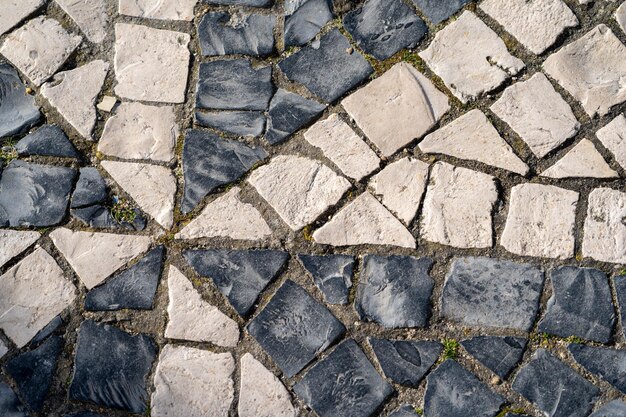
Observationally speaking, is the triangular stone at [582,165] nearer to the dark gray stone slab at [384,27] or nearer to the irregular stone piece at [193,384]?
the dark gray stone slab at [384,27]

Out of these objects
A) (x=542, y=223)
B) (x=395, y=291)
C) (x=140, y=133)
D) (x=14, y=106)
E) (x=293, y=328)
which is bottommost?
(x=542, y=223)

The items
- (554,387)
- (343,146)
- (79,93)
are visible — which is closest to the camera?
(554,387)

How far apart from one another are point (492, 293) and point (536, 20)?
1070mm

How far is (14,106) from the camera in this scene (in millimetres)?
2969

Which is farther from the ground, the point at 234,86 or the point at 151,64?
the point at 151,64

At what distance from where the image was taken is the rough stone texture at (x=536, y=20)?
9.29ft

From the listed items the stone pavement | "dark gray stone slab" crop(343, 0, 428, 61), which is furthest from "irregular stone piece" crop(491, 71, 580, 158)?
"dark gray stone slab" crop(343, 0, 428, 61)

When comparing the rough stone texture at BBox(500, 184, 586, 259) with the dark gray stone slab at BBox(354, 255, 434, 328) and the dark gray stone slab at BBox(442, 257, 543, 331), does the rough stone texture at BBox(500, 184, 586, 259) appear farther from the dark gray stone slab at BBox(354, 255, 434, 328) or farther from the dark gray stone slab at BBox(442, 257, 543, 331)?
the dark gray stone slab at BBox(354, 255, 434, 328)

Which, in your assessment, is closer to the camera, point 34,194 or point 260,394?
point 260,394

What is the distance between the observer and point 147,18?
302 cm

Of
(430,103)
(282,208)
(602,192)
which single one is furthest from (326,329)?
(602,192)

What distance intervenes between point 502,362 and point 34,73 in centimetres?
216

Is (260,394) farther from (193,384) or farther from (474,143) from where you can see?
(474,143)

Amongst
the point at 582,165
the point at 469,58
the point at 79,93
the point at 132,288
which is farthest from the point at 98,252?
the point at 582,165
